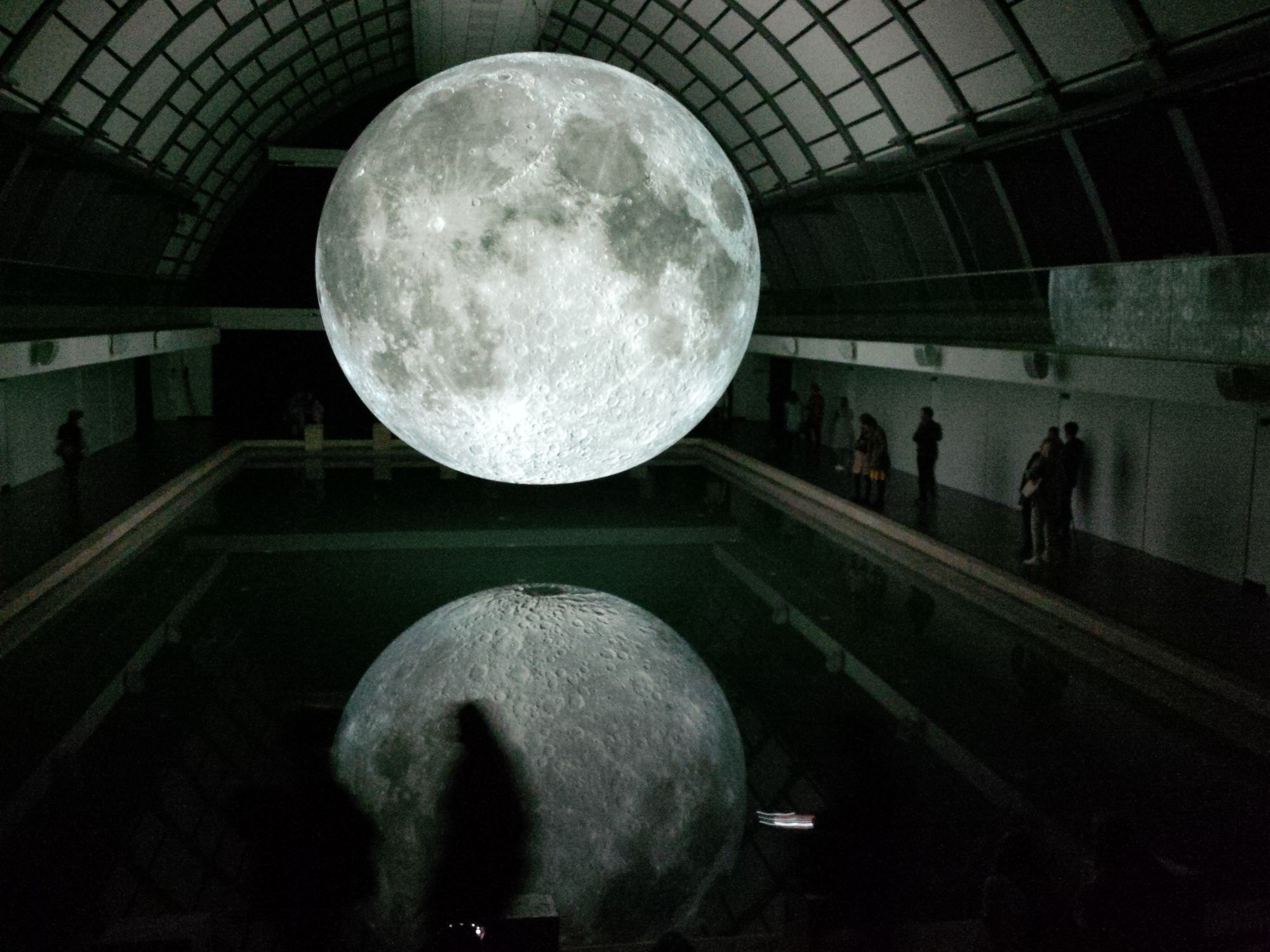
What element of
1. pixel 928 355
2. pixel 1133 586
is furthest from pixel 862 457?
pixel 1133 586

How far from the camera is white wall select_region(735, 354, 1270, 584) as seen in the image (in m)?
13.3

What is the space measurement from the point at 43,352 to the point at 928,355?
13.6m

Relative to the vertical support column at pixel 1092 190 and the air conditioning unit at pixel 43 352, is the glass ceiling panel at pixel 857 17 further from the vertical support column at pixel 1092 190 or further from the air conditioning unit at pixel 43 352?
the air conditioning unit at pixel 43 352

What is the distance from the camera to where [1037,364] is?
564 inches

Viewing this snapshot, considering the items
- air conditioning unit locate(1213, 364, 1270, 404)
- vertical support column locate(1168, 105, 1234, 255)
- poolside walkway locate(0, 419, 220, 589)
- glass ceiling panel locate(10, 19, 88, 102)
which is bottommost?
poolside walkway locate(0, 419, 220, 589)

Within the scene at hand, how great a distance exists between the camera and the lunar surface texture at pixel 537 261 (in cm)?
809

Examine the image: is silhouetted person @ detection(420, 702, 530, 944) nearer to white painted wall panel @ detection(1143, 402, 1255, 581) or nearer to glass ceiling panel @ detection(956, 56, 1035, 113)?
white painted wall panel @ detection(1143, 402, 1255, 581)

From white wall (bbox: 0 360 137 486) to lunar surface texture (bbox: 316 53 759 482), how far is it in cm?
1298

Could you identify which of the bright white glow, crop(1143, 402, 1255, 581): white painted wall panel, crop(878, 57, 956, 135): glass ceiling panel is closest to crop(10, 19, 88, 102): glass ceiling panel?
A: crop(878, 57, 956, 135): glass ceiling panel

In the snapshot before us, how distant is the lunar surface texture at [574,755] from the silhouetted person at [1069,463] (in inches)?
255

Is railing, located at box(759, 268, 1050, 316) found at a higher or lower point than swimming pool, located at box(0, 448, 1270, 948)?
higher

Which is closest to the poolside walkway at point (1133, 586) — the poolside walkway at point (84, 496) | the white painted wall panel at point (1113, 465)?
the white painted wall panel at point (1113, 465)

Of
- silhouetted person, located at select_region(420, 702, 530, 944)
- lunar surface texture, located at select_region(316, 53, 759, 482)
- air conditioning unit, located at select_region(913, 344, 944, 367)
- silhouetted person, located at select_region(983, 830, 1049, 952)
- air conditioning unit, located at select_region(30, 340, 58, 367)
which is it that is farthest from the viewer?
air conditioning unit, located at select_region(913, 344, 944, 367)

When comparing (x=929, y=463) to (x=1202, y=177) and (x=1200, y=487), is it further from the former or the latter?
(x=1202, y=177)
